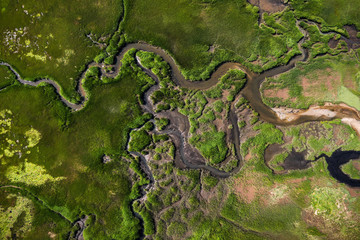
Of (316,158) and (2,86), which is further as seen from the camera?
(2,86)

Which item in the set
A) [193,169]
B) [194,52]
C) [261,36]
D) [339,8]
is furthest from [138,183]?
[339,8]

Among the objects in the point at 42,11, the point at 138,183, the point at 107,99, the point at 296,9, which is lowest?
the point at 138,183

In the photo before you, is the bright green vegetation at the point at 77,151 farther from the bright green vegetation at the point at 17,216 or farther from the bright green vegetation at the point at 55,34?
the bright green vegetation at the point at 55,34

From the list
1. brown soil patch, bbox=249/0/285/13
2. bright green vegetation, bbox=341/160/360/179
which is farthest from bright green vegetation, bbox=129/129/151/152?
bright green vegetation, bbox=341/160/360/179

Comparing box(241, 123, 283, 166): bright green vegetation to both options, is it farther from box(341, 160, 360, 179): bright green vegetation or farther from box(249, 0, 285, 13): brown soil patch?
box(249, 0, 285, 13): brown soil patch

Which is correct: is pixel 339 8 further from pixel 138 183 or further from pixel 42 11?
pixel 42 11

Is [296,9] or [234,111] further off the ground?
[296,9]
